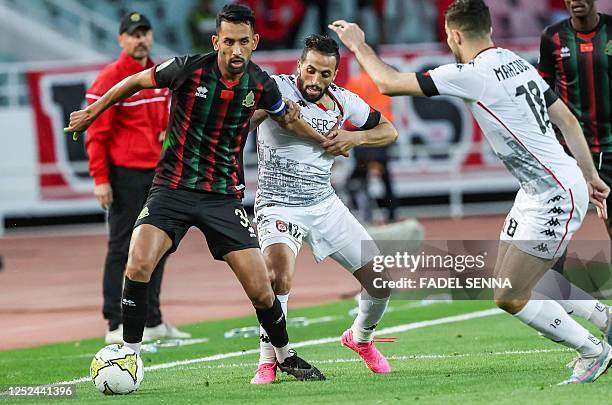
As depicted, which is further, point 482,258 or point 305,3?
point 305,3

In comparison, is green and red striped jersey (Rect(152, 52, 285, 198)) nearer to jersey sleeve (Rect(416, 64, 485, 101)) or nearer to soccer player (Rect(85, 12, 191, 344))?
jersey sleeve (Rect(416, 64, 485, 101))

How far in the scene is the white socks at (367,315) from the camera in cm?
843

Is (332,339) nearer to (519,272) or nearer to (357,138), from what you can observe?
(357,138)

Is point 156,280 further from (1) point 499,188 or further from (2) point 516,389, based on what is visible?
(1) point 499,188

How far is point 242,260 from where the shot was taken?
765 cm

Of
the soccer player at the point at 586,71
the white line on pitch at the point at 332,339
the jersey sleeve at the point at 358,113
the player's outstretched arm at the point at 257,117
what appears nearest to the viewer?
the player's outstretched arm at the point at 257,117

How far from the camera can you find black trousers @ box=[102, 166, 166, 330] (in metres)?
10.7

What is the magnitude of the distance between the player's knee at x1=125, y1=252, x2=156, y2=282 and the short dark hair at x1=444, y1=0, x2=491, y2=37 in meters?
2.27

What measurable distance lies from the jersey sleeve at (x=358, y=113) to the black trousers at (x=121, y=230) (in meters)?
2.76

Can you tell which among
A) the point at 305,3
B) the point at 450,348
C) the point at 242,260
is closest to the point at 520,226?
the point at 242,260

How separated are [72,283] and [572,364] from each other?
955 cm

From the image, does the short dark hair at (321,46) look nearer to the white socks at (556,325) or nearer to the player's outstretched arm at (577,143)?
the player's outstretched arm at (577,143)

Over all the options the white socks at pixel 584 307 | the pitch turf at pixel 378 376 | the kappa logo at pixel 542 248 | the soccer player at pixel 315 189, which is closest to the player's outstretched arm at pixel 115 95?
the soccer player at pixel 315 189

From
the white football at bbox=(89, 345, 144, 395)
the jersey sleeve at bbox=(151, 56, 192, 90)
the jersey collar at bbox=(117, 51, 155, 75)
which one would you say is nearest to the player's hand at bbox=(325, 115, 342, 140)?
the jersey sleeve at bbox=(151, 56, 192, 90)
